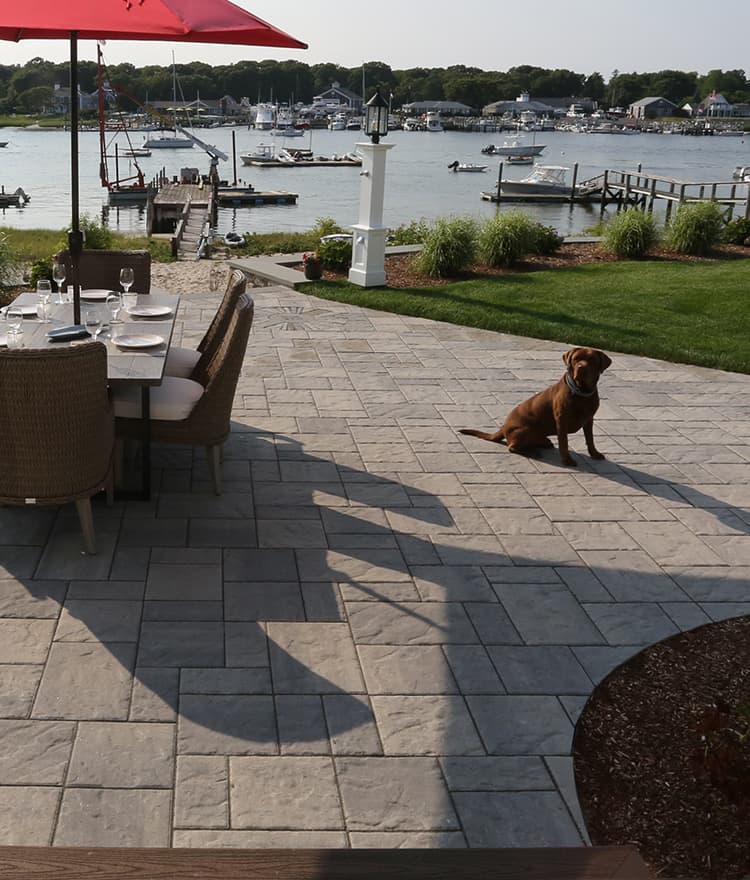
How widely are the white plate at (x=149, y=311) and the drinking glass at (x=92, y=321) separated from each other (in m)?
0.21

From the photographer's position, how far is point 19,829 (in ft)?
8.67

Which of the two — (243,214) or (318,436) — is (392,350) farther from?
(243,214)

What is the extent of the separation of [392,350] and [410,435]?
2.42 meters

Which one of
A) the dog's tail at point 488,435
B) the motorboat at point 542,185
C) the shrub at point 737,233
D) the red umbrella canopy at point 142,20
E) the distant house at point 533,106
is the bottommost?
the dog's tail at point 488,435

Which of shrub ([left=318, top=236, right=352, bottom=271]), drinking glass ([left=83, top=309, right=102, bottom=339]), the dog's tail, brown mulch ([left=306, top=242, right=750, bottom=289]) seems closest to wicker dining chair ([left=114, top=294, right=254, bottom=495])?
drinking glass ([left=83, top=309, right=102, bottom=339])

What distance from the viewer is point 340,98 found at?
4897 inches

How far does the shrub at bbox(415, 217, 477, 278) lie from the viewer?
12.0 m

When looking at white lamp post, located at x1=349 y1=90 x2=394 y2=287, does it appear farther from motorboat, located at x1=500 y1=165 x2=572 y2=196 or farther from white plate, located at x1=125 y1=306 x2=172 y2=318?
motorboat, located at x1=500 y1=165 x2=572 y2=196

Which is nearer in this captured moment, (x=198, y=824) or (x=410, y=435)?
(x=198, y=824)

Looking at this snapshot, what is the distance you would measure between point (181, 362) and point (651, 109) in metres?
145

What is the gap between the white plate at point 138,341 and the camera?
495cm

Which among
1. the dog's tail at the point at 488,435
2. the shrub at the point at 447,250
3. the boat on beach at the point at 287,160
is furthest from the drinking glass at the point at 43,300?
the boat on beach at the point at 287,160

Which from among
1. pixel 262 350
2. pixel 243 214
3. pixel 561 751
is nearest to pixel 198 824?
pixel 561 751

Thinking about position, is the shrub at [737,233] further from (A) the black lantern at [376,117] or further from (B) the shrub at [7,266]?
(B) the shrub at [7,266]
